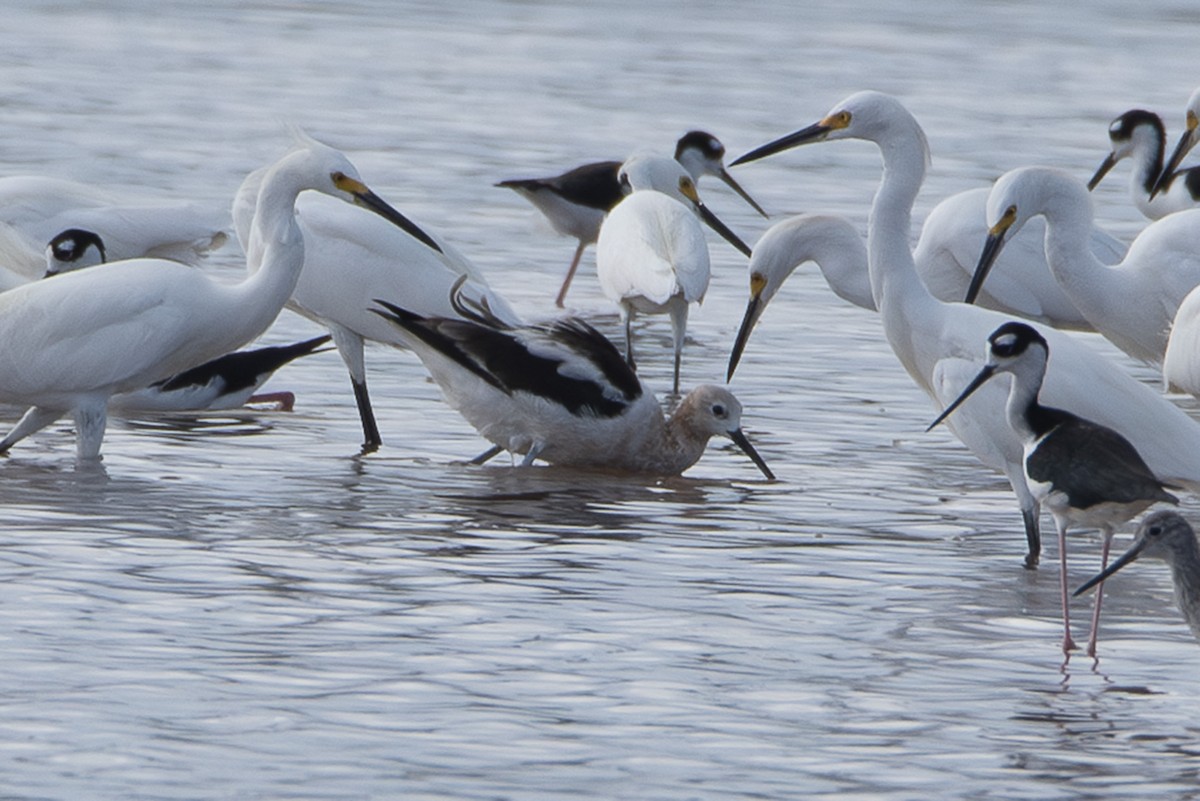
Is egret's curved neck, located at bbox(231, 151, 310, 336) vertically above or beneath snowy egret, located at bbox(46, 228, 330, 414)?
above

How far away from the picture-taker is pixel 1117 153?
15.1 meters

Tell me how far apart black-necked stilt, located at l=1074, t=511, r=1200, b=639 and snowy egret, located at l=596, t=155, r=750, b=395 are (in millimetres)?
4998

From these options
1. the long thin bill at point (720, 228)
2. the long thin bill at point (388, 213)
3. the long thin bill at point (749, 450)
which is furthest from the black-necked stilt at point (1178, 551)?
the long thin bill at point (720, 228)

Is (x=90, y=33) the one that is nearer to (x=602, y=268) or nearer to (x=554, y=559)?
(x=602, y=268)

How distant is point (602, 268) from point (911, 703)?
611cm

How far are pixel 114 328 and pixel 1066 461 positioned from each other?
12.1 ft

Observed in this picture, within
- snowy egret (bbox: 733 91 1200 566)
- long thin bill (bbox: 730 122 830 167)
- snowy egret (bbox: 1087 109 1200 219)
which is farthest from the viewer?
snowy egret (bbox: 1087 109 1200 219)

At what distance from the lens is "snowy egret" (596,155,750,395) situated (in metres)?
11.3

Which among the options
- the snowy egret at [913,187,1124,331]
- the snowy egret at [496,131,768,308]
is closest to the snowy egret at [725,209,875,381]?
the snowy egret at [913,187,1124,331]

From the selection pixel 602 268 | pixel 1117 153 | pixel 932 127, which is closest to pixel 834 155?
pixel 932 127

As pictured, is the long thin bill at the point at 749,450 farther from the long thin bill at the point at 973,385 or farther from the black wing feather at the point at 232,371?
the black wing feather at the point at 232,371

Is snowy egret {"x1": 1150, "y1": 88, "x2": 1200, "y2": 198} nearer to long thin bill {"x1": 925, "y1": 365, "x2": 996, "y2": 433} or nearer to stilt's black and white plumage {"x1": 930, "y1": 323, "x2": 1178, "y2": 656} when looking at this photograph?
long thin bill {"x1": 925, "y1": 365, "x2": 996, "y2": 433}

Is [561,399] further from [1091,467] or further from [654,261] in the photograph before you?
[1091,467]

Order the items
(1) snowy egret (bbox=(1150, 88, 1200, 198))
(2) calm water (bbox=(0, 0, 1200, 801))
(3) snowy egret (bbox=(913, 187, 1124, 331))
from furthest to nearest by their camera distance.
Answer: (1) snowy egret (bbox=(1150, 88, 1200, 198)) → (3) snowy egret (bbox=(913, 187, 1124, 331)) → (2) calm water (bbox=(0, 0, 1200, 801))
